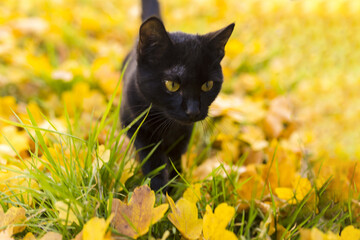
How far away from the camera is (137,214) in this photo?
2.72 ft

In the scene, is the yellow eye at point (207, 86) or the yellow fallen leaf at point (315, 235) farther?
the yellow eye at point (207, 86)

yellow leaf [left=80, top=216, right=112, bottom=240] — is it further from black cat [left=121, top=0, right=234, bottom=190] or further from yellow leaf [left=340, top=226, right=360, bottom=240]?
yellow leaf [left=340, top=226, right=360, bottom=240]

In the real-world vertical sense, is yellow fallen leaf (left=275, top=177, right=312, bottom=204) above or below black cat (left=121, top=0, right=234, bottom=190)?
below

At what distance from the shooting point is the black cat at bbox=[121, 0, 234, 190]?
104cm

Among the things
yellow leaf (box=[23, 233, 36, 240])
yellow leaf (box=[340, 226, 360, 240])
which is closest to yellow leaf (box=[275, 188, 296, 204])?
yellow leaf (box=[340, 226, 360, 240])

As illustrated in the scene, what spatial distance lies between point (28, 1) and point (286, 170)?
2.20m

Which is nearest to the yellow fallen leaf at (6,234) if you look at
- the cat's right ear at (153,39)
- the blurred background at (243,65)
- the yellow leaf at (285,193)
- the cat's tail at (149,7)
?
the blurred background at (243,65)

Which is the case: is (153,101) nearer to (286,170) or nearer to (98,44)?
(286,170)

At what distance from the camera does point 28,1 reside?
2418 millimetres

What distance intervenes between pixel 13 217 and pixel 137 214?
0.32 m

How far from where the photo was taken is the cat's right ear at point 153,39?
1.01 metres

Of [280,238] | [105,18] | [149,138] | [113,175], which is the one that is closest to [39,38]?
[105,18]

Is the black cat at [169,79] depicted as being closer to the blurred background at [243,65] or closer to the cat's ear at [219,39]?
the cat's ear at [219,39]

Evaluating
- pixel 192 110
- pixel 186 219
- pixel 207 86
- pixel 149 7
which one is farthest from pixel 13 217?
pixel 149 7
